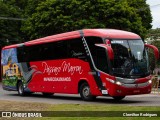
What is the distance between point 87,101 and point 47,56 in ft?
16.1

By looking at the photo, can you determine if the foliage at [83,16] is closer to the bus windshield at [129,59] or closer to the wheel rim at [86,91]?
the wheel rim at [86,91]

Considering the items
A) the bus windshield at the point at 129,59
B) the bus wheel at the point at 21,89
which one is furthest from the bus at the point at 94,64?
the bus wheel at the point at 21,89

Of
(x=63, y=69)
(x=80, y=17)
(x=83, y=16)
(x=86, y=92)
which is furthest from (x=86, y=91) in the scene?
(x=83, y=16)

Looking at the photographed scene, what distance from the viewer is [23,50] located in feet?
90.7

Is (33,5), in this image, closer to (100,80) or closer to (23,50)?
(23,50)

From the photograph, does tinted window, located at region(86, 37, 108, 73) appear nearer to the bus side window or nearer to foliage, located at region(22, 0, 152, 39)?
the bus side window

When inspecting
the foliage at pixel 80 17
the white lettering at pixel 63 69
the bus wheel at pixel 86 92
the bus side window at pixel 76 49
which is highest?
the foliage at pixel 80 17

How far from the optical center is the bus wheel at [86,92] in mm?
20562

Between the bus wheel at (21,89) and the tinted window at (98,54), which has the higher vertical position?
the tinted window at (98,54)

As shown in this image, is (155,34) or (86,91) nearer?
(86,91)

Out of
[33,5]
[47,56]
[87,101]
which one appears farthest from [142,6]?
[87,101]

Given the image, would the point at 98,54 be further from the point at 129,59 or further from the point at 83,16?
the point at 83,16

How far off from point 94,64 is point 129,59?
1.64m

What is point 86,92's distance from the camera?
68.4 ft
